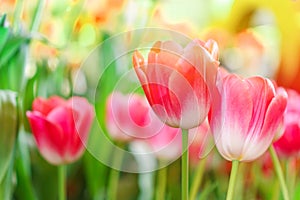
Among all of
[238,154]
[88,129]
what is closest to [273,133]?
[238,154]

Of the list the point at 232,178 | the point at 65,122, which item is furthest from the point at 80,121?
the point at 232,178

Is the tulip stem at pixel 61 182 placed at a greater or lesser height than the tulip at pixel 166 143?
lesser

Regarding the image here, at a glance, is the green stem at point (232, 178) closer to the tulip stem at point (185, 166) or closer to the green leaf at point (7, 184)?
the tulip stem at point (185, 166)

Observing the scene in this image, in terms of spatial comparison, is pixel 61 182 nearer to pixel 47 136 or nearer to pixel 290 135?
pixel 47 136

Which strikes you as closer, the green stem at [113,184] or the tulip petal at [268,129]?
the tulip petal at [268,129]

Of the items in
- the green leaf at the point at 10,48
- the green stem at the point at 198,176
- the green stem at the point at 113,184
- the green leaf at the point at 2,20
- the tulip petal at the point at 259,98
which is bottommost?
the green stem at the point at 113,184

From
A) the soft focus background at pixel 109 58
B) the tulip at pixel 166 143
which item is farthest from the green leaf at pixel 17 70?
the tulip at pixel 166 143
